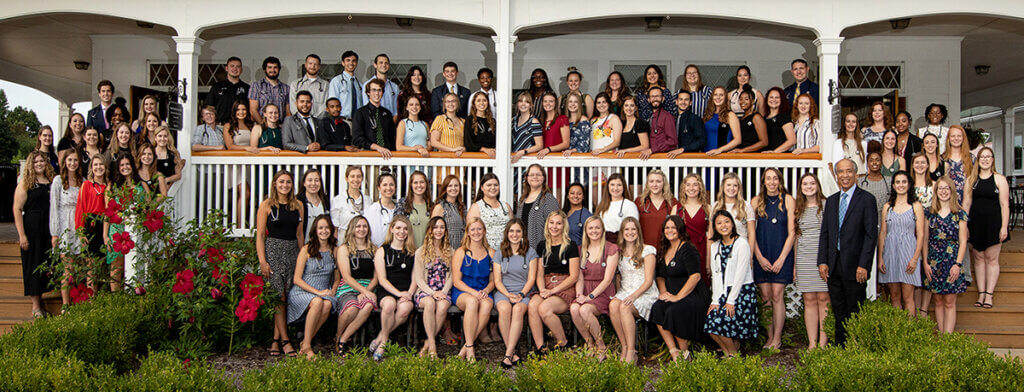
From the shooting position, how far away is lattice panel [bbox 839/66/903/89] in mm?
10625

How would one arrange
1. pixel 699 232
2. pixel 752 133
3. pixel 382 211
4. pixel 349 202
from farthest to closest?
pixel 752 133, pixel 349 202, pixel 382 211, pixel 699 232

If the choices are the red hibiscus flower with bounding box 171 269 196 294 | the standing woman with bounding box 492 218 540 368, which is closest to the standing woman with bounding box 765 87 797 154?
the standing woman with bounding box 492 218 540 368

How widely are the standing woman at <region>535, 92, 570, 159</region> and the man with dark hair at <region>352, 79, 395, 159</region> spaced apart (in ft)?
4.97

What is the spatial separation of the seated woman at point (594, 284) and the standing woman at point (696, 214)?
62 centimetres

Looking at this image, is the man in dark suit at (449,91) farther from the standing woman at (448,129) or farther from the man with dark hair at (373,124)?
the man with dark hair at (373,124)

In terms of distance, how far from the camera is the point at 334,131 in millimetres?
7605

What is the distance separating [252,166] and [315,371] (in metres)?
3.59

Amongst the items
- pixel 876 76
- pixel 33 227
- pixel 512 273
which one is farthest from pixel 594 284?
pixel 876 76

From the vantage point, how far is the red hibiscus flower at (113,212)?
587 centimetres

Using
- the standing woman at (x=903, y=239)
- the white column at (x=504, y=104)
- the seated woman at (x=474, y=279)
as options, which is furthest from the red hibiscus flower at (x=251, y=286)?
the standing woman at (x=903, y=239)

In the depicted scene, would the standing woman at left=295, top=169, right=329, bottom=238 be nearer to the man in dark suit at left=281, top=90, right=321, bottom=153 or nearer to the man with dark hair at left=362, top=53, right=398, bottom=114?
the man in dark suit at left=281, top=90, right=321, bottom=153

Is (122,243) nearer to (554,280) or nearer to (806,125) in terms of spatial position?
(554,280)

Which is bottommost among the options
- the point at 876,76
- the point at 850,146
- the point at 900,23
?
the point at 850,146

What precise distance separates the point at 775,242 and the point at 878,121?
6.03 ft
